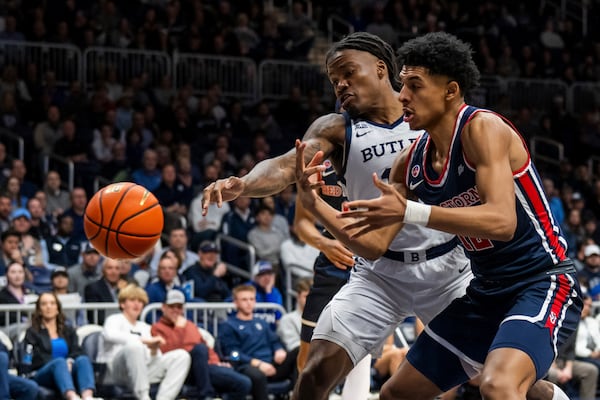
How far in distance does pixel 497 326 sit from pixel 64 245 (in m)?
7.80

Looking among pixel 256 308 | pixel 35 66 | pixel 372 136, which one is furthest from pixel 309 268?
pixel 372 136

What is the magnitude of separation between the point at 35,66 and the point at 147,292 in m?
5.18

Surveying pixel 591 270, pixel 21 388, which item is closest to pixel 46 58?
pixel 21 388

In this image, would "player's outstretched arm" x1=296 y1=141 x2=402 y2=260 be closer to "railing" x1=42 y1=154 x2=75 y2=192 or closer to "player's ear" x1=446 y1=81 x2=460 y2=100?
"player's ear" x1=446 y1=81 x2=460 y2=100

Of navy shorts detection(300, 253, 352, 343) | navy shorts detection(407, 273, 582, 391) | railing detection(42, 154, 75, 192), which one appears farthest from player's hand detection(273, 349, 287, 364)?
navy shorts detection(407, 273, 582, 391)

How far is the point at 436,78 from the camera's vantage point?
475cm

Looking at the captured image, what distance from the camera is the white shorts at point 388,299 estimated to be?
224 inches

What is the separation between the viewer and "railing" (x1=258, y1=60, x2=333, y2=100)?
57.6 ft

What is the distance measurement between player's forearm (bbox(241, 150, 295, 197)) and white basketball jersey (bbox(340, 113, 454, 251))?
0.37m

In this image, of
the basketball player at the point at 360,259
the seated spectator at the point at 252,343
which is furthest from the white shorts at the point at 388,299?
the seated spectator at the point at 252,343

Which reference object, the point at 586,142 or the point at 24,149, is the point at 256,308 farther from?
the point at 586,142

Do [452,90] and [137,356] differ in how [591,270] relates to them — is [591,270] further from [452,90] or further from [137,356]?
[452,90]

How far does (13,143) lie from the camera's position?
14.2 m

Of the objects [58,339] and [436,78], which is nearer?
[436,78]
